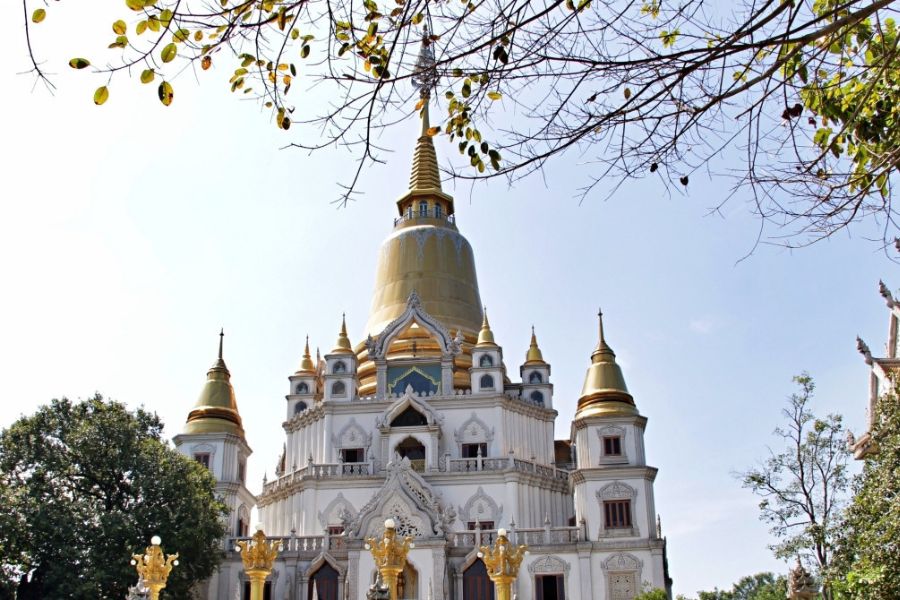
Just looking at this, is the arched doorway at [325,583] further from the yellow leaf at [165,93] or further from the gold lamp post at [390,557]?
the yellow leaf at [165,93]

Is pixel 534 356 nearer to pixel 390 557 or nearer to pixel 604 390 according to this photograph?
pixel 604 390

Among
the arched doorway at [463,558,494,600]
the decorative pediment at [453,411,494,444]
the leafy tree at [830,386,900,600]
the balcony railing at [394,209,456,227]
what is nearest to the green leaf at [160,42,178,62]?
the leafy tree at [830,386,900,600]

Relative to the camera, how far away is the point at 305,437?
45.5m

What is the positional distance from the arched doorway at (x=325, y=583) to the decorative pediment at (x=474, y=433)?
7981 millimetres

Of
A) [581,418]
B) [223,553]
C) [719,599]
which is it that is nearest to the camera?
[223,553]

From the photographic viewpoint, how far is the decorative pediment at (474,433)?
142ft

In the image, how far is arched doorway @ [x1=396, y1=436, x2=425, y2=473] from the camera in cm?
4275

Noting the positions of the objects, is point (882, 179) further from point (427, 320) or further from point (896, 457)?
point (427, 320)

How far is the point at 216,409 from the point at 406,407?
909 centimetres

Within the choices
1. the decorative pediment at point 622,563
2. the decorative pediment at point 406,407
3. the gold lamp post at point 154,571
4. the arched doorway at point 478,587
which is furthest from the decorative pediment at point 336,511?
the gold lamp post at point 154,571

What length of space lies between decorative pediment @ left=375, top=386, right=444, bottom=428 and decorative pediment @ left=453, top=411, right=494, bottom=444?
3.22 ft

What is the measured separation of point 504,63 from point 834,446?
930 inches

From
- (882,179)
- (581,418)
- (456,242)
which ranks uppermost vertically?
(456,242)

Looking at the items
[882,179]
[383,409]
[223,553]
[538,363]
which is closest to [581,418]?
[538,363]
